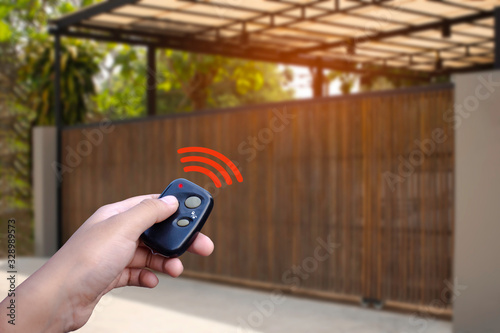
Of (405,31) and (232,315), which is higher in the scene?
(405,31)

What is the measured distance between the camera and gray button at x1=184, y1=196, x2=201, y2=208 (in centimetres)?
208

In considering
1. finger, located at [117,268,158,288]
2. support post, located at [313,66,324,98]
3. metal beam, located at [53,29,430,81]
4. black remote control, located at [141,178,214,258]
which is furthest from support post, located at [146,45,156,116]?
black remote control, located at [141,178,214,258]

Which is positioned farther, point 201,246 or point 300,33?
point 300,33

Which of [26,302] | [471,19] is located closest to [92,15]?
[471,19]

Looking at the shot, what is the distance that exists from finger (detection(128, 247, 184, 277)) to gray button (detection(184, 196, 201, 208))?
0.64 ft

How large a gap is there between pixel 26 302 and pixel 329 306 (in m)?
6.36

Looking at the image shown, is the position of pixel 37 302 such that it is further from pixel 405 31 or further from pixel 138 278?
pixel 405 31

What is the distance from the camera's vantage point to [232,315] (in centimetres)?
718

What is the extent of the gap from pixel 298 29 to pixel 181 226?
35.2 feet

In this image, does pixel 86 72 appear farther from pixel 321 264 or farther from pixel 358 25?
pixel 321 264

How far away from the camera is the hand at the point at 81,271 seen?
154 centimetres

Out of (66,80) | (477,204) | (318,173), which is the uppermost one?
(66,80)

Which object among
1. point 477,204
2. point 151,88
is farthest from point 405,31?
point 477,204

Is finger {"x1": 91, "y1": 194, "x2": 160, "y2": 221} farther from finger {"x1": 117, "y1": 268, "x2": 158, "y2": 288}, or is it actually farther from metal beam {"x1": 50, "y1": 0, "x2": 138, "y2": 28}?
metal beam {"x1": 50, "y1": 0, "x2": 138, "y2": 28}
